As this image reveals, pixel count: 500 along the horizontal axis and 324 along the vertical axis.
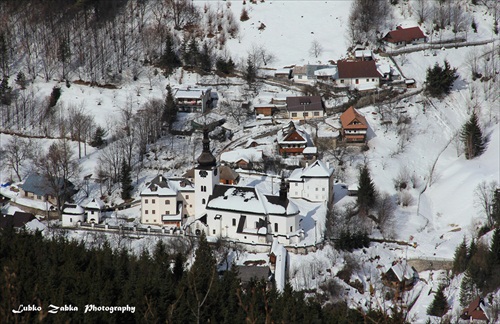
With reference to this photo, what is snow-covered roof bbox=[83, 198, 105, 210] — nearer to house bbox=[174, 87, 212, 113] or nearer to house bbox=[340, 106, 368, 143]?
house bbox=[174, 87, 212, 113]

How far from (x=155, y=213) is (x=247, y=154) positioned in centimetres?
1068

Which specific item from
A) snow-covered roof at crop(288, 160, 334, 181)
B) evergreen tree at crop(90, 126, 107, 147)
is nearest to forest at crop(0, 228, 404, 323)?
snow-covered roof at crop(288, 160, 334, 181)

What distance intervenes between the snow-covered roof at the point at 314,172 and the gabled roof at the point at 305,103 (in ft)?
40.3

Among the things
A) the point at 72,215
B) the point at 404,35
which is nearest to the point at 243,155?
the point at 72,215

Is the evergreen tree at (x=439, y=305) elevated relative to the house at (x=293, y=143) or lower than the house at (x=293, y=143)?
lower

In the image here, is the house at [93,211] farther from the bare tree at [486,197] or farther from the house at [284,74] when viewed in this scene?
the bare tree at [486,197]

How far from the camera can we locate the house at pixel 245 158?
184ft

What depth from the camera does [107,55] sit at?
248 feet

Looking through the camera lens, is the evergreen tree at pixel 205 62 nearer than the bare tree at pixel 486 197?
No

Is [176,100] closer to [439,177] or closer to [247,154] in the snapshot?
[247,154]

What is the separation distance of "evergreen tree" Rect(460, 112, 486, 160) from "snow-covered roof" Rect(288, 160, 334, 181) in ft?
47.0

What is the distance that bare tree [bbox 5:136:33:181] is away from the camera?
58531 mm

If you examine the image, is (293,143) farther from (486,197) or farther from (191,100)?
(486,197)

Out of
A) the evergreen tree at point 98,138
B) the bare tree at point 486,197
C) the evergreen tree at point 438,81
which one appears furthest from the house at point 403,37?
the evergreen tree at point 98,138
